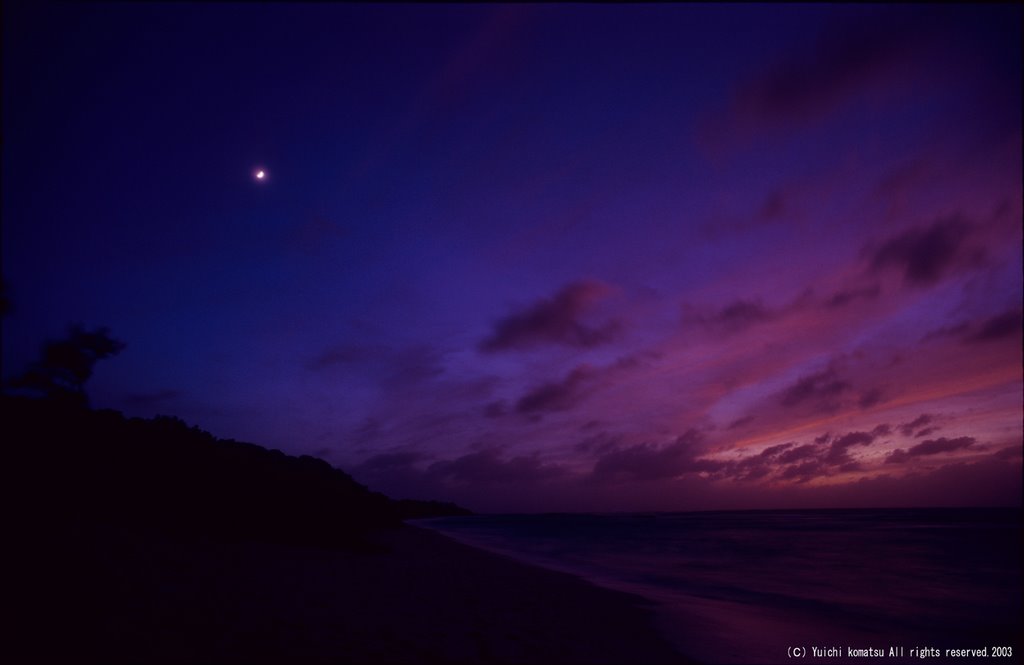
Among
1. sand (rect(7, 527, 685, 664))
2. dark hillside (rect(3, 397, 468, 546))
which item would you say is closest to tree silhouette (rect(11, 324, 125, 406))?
dark hillside (rect(3, 397, 468, 546))

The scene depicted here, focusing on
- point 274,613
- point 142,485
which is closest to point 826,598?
point 274,613

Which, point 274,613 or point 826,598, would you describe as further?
point 826,598

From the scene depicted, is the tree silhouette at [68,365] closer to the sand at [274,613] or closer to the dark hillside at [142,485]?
the dark hillside at [142,485]

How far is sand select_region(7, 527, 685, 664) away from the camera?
5.80 metres

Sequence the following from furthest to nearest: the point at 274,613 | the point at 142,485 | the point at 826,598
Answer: the point at 826,598
the point at 142,485
the point at 274,613

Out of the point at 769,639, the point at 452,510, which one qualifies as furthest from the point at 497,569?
the point at 452,510

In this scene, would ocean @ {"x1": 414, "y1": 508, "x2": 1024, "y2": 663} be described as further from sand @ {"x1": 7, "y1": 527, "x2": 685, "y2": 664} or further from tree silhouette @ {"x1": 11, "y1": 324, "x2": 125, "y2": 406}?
tree silhouette @ {"x1": 11, "y1": 324, "x2": 125, "y2": 406}

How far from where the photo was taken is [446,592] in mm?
12578

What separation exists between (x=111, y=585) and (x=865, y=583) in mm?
29138

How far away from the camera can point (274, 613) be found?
7.99 metres

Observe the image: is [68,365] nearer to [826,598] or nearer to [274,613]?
[274,613]

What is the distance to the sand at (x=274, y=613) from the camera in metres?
5.80

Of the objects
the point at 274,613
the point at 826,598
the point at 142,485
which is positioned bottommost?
the point at 826,598

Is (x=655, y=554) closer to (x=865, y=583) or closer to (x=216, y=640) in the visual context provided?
(x=865, y=583)
